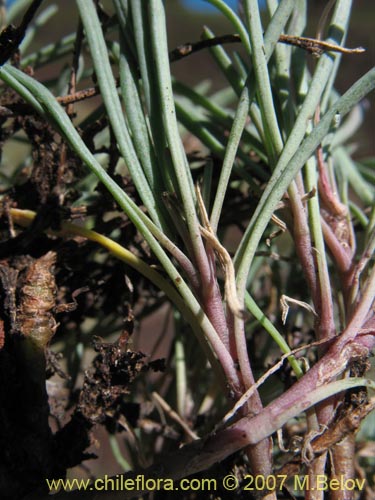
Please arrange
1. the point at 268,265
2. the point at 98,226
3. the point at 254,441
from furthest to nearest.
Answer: the point at 268,265 < the point at 98,226 < the point at 254,441

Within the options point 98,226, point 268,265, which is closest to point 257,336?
point 268,265

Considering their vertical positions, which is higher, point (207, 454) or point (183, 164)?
point (183, 164)

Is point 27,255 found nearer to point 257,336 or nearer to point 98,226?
point 98,226

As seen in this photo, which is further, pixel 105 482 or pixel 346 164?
pixel 346 164

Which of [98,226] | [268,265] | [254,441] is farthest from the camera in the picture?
[268,265]

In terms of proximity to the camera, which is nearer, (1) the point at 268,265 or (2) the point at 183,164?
(2) the point at 183,164

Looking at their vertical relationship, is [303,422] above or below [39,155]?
below

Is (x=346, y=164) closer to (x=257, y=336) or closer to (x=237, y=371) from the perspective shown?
(x=257, y=336)

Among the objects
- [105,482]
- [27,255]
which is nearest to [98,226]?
[27,255]

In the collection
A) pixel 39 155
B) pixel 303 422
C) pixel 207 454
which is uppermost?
pixel 39 155
